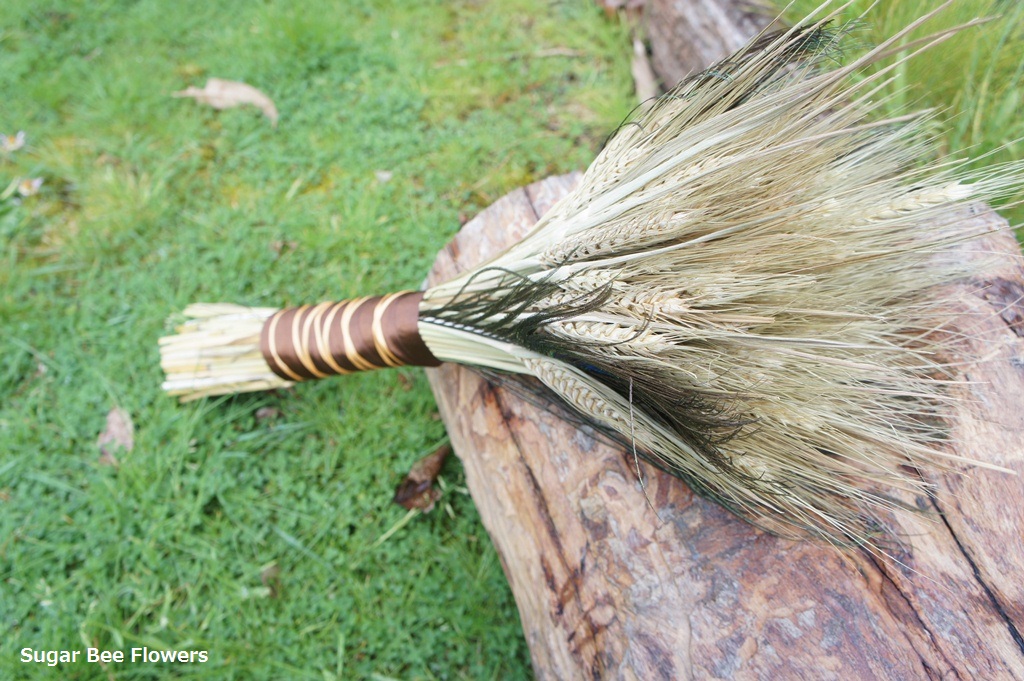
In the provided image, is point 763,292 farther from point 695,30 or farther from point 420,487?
point 695,30

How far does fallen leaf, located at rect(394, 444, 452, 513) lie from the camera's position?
89.6 inches

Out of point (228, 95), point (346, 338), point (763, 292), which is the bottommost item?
point (763, 292)

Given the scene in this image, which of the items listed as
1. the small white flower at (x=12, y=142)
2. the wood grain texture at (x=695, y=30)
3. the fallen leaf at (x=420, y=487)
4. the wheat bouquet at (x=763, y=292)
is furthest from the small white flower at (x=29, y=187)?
the wood grain texture at (x=695, y=30)

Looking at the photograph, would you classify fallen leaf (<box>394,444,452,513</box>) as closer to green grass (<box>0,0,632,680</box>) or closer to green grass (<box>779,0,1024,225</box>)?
green grass (<box>0,0,632,680</box>)

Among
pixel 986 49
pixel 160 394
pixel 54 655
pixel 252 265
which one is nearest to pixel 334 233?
pixel 252 265

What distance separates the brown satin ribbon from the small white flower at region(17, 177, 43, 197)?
1618 millimetres

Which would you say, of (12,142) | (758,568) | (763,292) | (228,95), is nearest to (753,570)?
(758,568)

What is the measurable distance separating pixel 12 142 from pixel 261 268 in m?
1.47

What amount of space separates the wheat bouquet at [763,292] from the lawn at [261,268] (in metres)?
0.62

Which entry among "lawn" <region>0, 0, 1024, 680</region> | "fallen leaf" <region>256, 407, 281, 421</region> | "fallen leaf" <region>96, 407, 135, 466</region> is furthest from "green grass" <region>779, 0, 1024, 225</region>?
"fallen leaf" <region>96, 407, 135, 466</region>

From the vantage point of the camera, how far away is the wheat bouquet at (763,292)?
136 cm

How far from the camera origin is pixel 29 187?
9.45 feet

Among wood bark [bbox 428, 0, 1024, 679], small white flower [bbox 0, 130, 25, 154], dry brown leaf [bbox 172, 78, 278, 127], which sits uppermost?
small white flower [bbox 0, 130, 25, 154]

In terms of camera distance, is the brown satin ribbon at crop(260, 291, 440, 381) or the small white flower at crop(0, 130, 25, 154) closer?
the brown satin ribbon at crop(260, 291, 440, 381)
